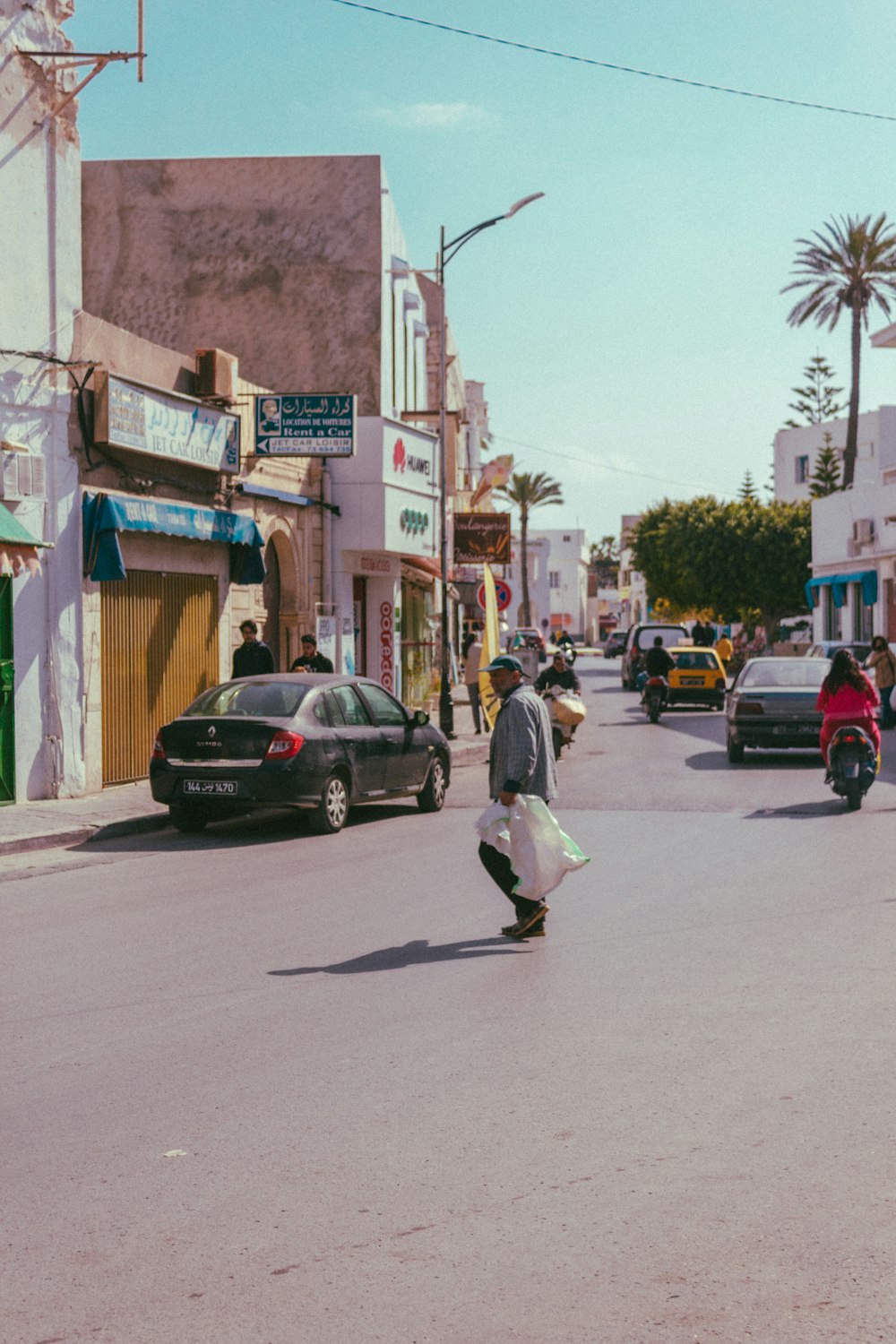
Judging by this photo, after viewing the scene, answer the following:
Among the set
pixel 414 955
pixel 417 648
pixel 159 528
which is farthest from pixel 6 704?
pixel 417 648

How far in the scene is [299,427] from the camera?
23078 millimetres

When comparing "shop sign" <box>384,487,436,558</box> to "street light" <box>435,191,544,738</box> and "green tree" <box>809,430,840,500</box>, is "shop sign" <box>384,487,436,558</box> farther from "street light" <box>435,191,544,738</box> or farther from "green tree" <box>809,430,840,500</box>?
"green tree" <box>809,430,840,500</box>

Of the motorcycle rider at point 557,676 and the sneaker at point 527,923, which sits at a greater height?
the motorcycle rider at point 557,676

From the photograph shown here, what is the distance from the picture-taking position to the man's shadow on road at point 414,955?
8.17 m

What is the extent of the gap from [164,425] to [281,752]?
22.0 ft

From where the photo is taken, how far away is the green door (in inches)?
651

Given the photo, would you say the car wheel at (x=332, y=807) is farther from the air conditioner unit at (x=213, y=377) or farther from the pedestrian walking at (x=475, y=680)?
the pedestrian walking at (x=475, y=680)

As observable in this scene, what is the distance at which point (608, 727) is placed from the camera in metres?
31.4

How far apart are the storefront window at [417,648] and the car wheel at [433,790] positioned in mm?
17888

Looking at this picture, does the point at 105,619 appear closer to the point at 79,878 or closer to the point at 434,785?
the point at 434,785

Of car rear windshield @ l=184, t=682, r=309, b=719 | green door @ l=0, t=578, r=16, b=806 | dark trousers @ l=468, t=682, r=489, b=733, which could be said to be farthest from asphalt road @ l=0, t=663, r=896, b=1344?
dark trousers @ l=468, t=682, r=489, b=733

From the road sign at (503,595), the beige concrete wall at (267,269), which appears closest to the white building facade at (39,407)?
the beige concrete wall at (267,269)

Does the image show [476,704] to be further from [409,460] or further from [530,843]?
[530,843]

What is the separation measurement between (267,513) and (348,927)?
1648cm
